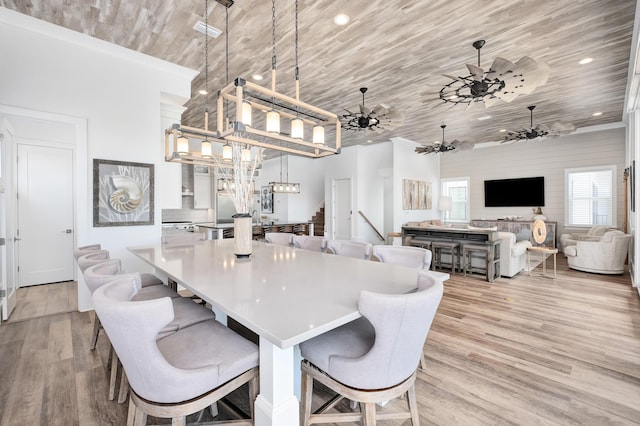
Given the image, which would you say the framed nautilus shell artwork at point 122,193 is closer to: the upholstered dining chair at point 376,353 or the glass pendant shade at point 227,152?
the glass pendant shade at point 227,152

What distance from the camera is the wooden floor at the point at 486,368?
1.77m

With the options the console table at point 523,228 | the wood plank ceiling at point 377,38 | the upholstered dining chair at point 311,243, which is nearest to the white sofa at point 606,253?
the console table at point 523,228

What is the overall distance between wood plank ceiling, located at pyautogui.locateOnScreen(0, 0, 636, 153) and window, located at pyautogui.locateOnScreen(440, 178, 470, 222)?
14.7 ft

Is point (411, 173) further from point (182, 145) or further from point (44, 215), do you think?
point (44, 215)

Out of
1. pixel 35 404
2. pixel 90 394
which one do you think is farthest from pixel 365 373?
pixel 35 404

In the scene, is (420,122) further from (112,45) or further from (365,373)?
(365,373)

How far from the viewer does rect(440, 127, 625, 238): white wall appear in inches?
270

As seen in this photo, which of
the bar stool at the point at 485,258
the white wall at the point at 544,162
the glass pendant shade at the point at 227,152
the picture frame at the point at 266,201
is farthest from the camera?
the picture frame at the point at 266,201

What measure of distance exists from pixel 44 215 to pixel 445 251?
22.6ft

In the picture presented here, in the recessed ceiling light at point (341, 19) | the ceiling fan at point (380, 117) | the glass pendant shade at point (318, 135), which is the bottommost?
the glass pendant shade at point (318, 135)

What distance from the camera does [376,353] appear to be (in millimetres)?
1186

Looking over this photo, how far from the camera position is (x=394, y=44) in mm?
3449

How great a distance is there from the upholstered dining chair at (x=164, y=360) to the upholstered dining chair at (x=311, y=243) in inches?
67.6

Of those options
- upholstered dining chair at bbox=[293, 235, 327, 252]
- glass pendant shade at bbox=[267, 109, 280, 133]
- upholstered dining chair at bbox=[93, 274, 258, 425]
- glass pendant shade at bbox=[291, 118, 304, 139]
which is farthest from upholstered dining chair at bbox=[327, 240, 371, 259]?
upholstered dining chair at bbox=[93, 274, 258, 425]
